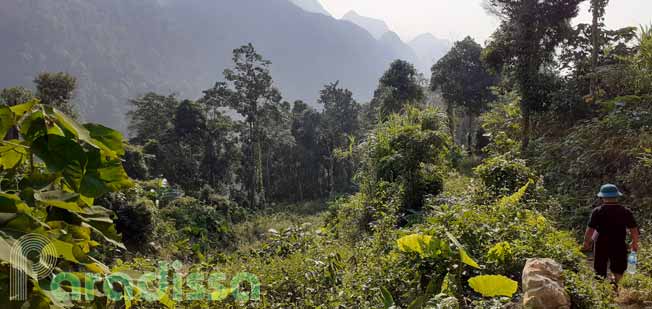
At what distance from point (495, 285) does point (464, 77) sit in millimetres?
21452

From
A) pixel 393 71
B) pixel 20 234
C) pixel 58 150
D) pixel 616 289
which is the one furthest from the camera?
pixel 393 71

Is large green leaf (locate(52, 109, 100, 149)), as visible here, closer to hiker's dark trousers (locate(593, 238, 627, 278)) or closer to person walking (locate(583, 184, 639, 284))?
person walking (locate(583, 184, 639, 284))

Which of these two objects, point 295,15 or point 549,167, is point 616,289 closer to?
point 549,167

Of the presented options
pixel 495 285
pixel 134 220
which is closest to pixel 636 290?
pixel 495 285

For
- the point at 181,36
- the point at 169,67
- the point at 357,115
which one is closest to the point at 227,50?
the point at 181,36

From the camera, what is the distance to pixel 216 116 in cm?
2797

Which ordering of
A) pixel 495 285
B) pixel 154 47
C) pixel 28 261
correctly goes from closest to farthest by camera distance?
pixel 28 261 → pixel 495 285 → pixel 154 47

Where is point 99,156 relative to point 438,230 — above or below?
above

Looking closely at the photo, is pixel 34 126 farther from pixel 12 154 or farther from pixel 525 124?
pixel 525 124

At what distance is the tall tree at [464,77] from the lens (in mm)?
22547

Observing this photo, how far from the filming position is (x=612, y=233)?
4121 millimetres

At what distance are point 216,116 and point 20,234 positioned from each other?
28.6 metres

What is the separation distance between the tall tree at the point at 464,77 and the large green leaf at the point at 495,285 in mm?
20626

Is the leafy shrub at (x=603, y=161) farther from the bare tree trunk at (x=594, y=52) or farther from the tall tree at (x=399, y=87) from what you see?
the tall tree at (x=399, y=87)
